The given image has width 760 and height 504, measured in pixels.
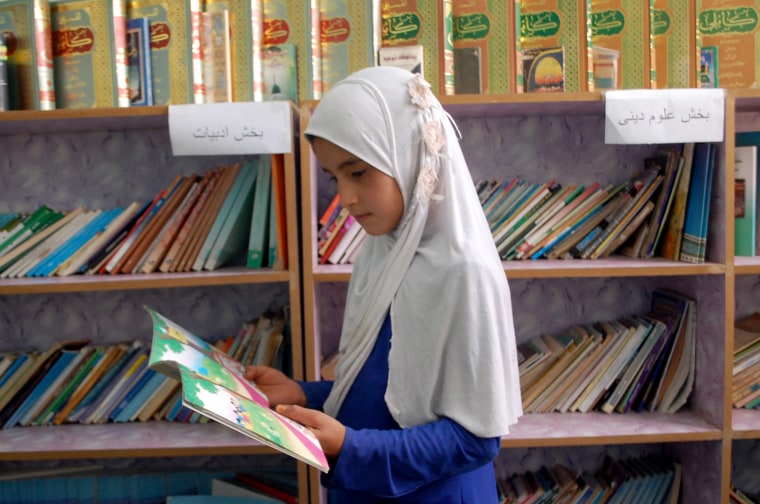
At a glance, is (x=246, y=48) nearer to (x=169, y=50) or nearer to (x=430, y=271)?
(x=169, y=50)

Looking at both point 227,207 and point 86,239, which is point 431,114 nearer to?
point 227,207

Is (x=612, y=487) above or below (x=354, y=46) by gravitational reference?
below

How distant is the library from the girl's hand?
0.91ft

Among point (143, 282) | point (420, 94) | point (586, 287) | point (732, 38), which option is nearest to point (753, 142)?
point (732, 38)

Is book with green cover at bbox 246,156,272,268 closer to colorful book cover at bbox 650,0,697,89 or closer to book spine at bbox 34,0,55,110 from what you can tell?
book spine at bbox 34,0,55,110

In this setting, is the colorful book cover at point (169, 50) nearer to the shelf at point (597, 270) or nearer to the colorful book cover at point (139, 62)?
the colorful book cover at point (139, 62)

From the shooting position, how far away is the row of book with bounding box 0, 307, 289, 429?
1707 mm

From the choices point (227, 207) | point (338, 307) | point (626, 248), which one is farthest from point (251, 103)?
point (626, 248)

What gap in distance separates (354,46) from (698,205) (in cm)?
96

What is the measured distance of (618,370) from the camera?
1.70 metres

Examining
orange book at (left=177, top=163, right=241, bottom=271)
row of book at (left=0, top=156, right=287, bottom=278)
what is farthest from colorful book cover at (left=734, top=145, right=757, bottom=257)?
orange book at (left=177, top=163, right=241, bottom=271)

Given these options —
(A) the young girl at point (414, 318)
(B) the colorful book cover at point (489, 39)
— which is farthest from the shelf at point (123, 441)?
(B) the colorful book cover at point (489, 39)

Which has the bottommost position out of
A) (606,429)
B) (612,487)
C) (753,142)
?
(612,487)

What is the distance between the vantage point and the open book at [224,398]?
0.77 meters
